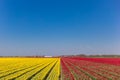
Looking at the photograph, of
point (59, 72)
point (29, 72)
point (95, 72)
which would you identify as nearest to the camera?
point (29, 72)

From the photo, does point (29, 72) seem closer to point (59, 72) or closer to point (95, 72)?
point (59, 72)

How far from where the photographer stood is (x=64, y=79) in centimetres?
1477

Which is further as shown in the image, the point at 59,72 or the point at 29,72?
the point at 59,72

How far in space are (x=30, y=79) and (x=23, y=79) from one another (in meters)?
0.53

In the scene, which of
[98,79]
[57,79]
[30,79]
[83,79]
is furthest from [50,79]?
[98,79]

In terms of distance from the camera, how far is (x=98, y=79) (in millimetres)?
15109

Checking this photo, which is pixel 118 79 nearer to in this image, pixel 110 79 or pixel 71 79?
pixel 110 79

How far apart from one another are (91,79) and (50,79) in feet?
10.6

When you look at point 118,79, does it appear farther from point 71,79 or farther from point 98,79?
point 71,79

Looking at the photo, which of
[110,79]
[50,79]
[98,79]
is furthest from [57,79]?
[110,79]

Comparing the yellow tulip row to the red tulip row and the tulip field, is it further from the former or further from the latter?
the red tulip row

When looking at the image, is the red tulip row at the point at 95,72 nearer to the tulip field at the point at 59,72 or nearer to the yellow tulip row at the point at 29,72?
the tulip field at the point at 59,72

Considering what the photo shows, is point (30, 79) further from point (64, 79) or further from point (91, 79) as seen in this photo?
point (91, 79)

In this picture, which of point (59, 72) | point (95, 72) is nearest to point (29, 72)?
point (59, 72)
